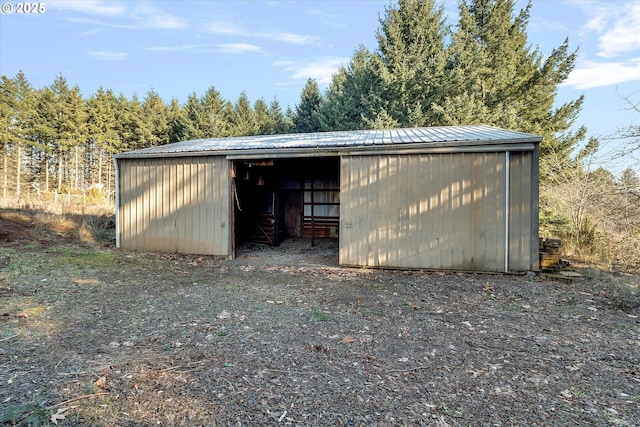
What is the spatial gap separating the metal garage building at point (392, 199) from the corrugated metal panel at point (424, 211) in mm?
19

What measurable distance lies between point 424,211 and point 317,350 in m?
4.34

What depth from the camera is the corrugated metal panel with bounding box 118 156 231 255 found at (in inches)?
315

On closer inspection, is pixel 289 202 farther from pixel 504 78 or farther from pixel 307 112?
pixel 307 112

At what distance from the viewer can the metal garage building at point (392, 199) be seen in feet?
20.4

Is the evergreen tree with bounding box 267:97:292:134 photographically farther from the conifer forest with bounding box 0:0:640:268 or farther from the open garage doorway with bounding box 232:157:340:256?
the open garage doorway with bounding box 232:157:340:256

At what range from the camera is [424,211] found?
662cm

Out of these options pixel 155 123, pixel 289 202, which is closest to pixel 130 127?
pixel 155 123

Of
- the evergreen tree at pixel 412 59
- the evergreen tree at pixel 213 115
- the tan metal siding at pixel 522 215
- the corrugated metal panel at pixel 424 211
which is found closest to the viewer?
the tan metal siding at pixel 522 215

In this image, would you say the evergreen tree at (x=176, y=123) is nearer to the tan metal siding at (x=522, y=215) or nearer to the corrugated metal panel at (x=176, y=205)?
the corrugated metal panel at (x=176, y=205)

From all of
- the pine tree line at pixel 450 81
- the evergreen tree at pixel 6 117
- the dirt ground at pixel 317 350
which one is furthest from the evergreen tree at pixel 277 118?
the dirt ground at pixel 317 350

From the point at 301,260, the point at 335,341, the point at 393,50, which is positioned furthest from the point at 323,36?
the point at 335,341

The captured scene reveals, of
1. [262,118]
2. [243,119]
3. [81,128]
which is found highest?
[262,118]

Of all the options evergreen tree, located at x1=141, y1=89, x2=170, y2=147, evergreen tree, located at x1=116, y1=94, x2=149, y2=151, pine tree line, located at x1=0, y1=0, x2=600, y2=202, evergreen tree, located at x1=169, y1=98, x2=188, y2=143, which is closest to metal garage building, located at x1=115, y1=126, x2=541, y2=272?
pine tree line, located at x1=0, y1=0, x2=600, y2=202

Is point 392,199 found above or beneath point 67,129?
beneath
